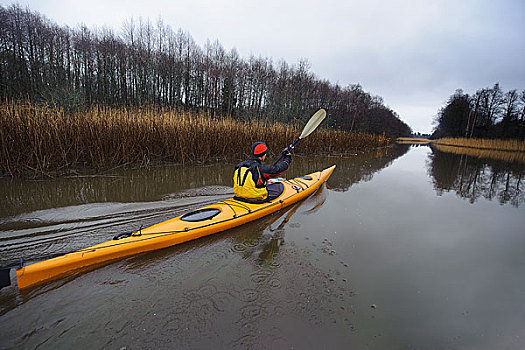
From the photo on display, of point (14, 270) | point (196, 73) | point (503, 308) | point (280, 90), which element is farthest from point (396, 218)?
point (196, 73)

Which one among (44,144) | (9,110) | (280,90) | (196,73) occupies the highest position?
(196,73)

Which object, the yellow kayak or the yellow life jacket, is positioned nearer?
the yellow kayak

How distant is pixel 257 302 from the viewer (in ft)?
6.89

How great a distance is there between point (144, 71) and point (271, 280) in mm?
28362

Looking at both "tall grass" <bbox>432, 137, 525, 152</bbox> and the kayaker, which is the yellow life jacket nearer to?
the kayaker

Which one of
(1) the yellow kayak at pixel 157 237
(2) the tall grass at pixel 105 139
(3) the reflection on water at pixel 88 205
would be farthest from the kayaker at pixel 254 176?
(2) the tall grass at pixel 105 139

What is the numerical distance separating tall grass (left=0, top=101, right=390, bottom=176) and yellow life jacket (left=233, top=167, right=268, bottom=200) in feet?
14.3

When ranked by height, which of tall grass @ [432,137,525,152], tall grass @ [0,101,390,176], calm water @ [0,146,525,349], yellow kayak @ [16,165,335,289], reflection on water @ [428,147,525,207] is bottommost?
calm water @ [0,146,525,349]

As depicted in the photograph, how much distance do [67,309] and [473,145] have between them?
38.1 meters

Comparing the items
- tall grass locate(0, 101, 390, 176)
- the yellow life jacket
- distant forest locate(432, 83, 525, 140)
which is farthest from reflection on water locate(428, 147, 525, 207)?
distant forest locate(432, 83, 525, 140)

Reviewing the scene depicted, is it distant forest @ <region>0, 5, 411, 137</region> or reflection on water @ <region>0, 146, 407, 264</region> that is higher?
distant forest @ <region>0, 5, 411, 137</region>

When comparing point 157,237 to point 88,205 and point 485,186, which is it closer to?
point 88,205

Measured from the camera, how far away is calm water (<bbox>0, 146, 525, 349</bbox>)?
5.80ft

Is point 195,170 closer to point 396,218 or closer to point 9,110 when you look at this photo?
point 9,110
